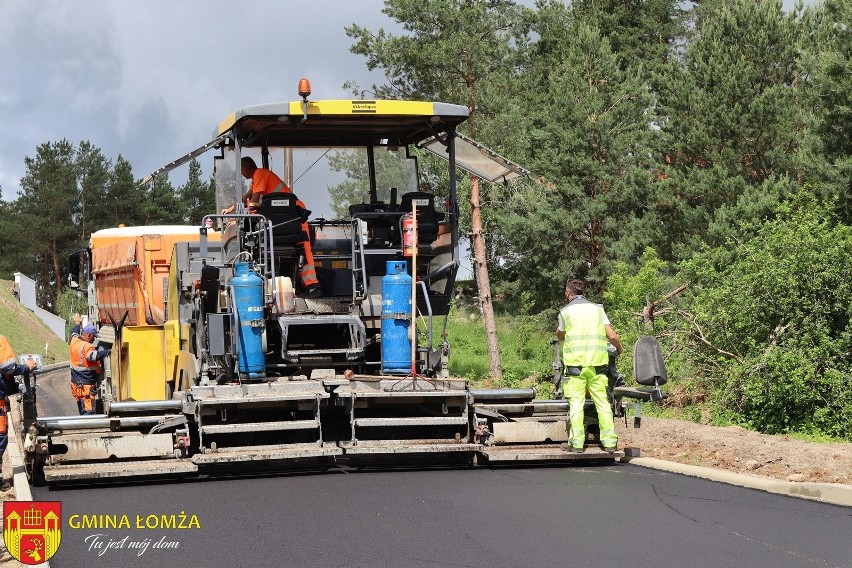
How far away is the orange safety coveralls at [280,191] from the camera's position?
10.9 m

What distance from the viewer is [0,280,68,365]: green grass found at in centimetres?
5122

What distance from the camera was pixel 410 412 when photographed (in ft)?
33.9

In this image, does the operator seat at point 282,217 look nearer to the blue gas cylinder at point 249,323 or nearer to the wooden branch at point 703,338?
the blue gas cylinder at point 249,323

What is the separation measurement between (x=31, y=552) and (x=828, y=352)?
13.6 metres

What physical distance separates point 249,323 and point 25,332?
48.1 m

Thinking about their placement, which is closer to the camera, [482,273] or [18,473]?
[18,473]

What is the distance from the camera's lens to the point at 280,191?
1109cm

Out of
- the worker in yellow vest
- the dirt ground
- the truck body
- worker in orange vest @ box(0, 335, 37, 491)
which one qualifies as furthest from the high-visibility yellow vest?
worker in orange vest @ box(0, 335, 37, 491)

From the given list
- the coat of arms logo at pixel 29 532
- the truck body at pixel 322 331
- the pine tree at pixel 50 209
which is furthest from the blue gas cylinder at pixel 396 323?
the pine tree at pixel 50 209

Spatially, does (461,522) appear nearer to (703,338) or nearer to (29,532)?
(29,532)

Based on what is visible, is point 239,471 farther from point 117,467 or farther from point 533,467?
point 533,467

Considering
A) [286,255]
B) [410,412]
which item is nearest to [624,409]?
[410,412]

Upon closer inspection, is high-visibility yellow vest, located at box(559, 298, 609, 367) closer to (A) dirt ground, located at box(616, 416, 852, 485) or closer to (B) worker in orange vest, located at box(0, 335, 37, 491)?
(A) dirt ground, located at box(616, 416, 852, 485)

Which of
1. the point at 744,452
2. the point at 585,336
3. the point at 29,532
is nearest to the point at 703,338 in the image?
the point at 744,452
